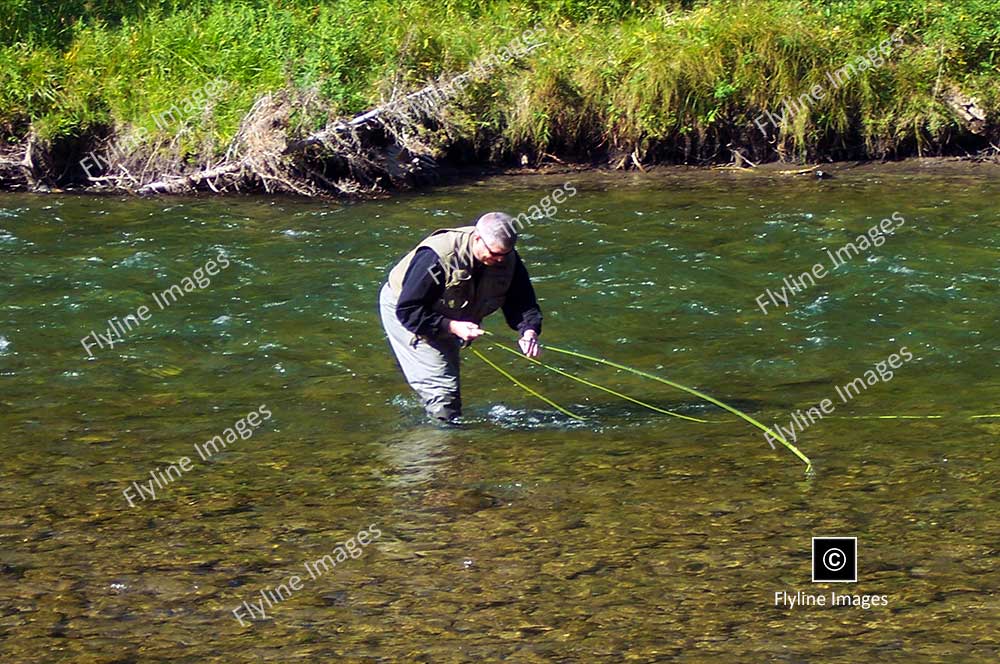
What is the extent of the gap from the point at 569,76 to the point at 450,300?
900 centimetres

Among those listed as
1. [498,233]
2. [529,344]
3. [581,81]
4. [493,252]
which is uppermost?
[581,81]

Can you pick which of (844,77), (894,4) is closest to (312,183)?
(844,77)

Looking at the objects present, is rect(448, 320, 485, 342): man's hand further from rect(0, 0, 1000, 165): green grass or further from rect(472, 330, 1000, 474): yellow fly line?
rect(0, 0, 1000, 165): green grass

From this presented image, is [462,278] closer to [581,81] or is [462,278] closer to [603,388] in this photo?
[603,388]

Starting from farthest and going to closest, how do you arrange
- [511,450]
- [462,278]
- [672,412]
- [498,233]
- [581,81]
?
[581,81] < [672,412] < [511,450] < [462,278] < [498,233]

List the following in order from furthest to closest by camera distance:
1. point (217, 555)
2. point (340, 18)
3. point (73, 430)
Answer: point (340, 18)
point (73, 430)
point (217, 555)

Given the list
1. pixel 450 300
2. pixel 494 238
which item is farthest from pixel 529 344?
pixel 494 238

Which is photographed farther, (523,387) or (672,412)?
(523,387)

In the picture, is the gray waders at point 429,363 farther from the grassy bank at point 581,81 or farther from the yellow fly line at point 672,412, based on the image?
the grassy bank at point 581,81

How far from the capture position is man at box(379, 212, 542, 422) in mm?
7281

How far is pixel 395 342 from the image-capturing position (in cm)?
795

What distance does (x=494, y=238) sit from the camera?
7.02m

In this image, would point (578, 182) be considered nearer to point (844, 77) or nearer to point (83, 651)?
point (844, 77)

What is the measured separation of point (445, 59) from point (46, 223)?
216 inches
